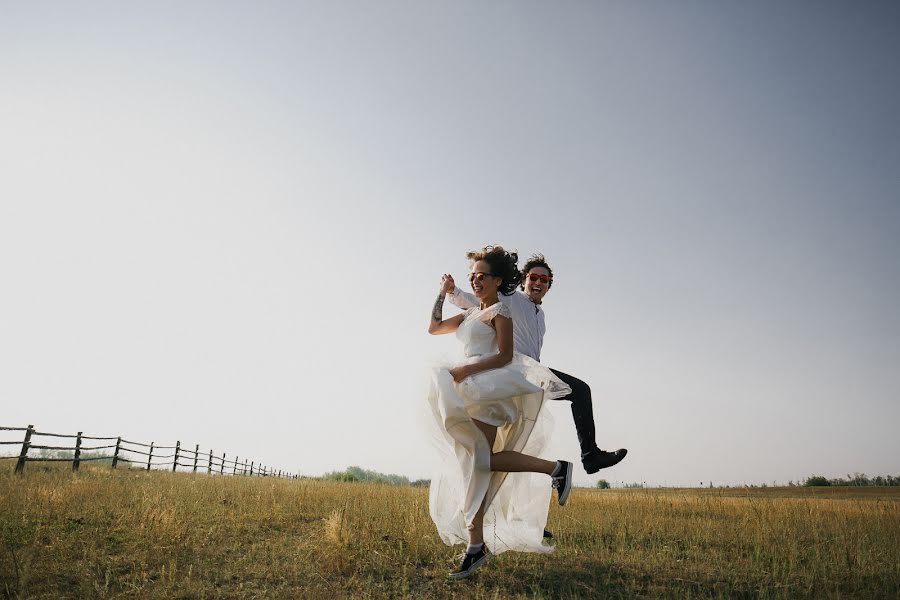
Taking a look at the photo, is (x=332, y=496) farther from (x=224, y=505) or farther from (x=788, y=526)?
(x=788, y=526)

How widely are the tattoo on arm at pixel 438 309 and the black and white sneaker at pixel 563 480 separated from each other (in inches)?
72.4

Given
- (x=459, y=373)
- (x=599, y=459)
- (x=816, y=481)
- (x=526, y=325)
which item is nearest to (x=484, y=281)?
(x=459, y=373)

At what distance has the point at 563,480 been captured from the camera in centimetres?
434

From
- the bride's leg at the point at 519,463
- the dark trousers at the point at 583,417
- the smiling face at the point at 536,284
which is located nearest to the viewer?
the bride's leg at the point at 519,463

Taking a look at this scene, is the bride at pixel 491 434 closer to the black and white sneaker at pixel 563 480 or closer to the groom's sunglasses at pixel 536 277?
the black and white sneaker at pixel 563 480

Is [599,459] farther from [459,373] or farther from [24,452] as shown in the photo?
[24,452]

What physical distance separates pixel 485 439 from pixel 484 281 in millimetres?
1444

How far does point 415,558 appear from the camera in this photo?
508 centimetres

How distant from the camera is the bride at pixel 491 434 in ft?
14.7

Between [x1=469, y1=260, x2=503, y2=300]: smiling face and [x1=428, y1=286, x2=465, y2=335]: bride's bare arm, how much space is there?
415 mm

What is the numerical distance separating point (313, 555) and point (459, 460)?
6.48 feet

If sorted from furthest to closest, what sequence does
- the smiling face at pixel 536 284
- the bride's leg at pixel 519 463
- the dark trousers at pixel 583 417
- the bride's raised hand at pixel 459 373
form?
the smiling face at pixel 536 284
the dark trousers at pixel 583 417
the bride's raised hand at pixel 459 373
the bride's leg at pixel 519 463

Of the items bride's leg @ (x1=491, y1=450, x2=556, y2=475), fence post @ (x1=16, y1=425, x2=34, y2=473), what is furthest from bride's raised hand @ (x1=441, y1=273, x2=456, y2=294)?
fence post @ (x1=16, y1=425, x2=34, y2=473)

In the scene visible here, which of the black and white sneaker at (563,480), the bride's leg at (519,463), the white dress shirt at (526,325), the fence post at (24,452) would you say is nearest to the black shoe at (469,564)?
the bride's leg at (519,463)
